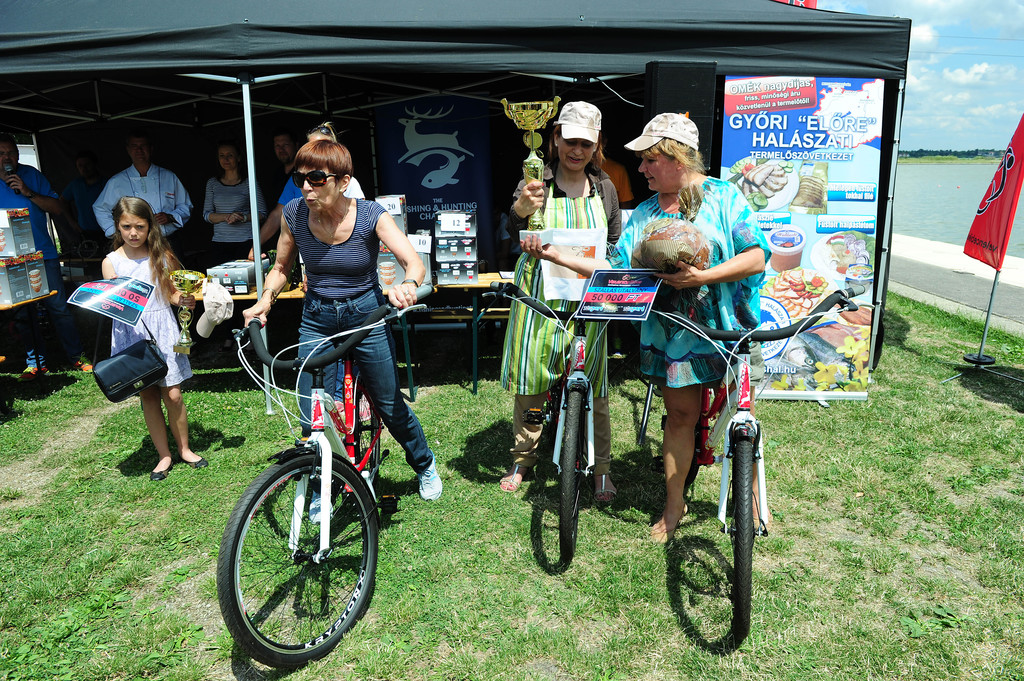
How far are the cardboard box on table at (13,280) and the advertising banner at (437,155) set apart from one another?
10.2ft

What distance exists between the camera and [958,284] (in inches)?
399

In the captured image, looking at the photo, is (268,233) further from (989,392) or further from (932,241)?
(932,241)

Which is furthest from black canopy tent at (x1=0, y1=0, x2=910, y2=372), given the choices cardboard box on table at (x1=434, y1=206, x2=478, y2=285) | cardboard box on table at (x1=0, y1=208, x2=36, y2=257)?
cardboard box on table at (x1=434, y1=206, x2=478, y2=285)

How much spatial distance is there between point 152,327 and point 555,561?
8.27ft

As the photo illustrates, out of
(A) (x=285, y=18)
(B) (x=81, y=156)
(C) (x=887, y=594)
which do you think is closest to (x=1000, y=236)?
(C) (x=887, y=594)

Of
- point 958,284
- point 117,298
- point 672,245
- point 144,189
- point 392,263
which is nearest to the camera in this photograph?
point 672,245

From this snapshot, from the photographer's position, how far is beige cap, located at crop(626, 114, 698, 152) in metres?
2.66

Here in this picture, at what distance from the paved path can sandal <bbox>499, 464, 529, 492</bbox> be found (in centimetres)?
616

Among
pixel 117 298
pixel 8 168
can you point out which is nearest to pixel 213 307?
pixel 117 298

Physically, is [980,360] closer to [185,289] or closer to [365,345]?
[365,345]

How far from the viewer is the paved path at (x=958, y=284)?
813cm

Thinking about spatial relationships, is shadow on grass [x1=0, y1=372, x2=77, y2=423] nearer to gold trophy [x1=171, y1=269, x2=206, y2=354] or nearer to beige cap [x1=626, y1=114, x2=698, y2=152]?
gold trophy [x1=171, y1=269, x2=206, y2=354]

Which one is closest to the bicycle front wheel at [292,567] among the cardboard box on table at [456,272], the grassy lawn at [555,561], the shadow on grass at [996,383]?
the grassy lawn at [555,561]

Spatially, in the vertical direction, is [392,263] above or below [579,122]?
below
